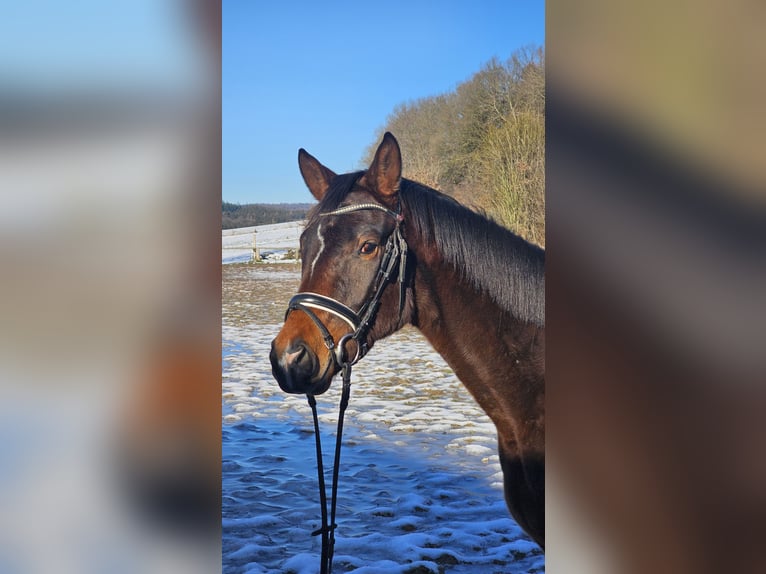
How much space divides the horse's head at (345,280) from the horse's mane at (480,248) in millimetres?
36

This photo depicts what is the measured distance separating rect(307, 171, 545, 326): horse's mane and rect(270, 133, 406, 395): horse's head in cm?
4

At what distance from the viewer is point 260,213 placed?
240cm

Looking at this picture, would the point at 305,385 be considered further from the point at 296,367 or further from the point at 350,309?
the point at 350,309

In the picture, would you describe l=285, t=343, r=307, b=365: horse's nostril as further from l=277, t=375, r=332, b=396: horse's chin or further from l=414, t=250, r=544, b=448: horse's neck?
l=414, t=250, r=544, b=448: horse's neck

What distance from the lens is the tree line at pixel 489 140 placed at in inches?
89.7

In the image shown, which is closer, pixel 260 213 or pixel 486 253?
pixel 486 253

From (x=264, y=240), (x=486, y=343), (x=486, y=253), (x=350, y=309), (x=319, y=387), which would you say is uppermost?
(x=264, y=240)

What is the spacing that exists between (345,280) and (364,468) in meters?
1.31
